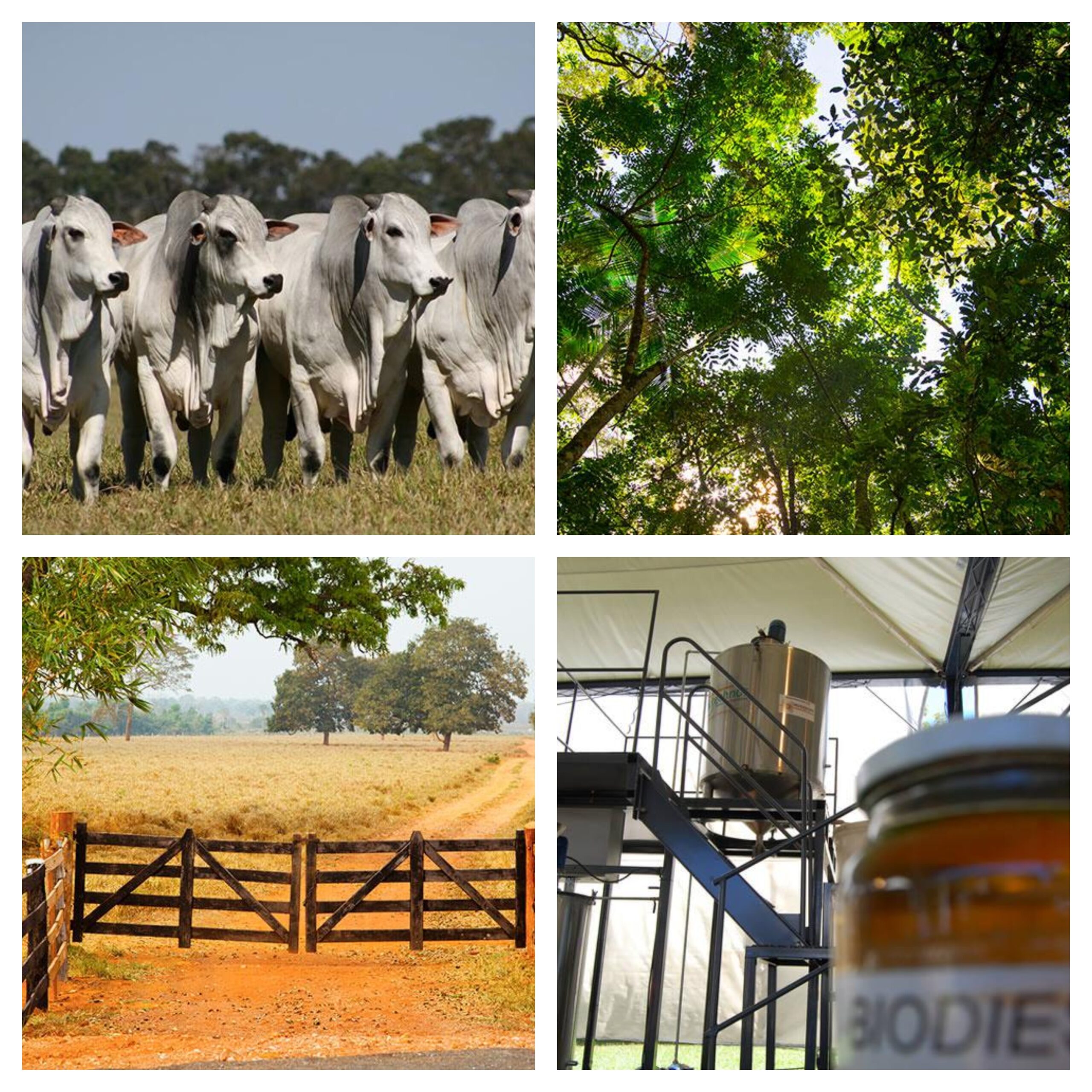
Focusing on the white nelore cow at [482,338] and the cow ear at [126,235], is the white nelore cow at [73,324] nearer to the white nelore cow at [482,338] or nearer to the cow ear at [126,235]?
the cow ear at [126,235]

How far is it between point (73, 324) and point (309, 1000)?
81.9 inches

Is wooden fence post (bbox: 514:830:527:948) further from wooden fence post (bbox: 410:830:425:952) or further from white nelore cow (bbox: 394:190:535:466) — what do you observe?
white nelore cow (bbox: 394:190:535:466)

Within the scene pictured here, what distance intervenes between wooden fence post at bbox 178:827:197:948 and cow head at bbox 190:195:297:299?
178 centimetres

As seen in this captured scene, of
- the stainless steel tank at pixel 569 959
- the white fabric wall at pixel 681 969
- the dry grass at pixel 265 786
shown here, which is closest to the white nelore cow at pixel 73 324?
the dry grass at pixel 265 786

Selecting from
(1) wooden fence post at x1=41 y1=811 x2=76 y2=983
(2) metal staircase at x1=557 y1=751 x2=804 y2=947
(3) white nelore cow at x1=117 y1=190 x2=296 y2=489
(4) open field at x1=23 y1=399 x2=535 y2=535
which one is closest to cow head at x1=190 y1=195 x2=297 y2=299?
(3) white nelore cow at x1=117 y1=190 x2=296 y2=489

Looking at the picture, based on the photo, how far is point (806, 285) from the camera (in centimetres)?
414

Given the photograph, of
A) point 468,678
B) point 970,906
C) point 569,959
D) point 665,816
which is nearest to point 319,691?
point 468,678

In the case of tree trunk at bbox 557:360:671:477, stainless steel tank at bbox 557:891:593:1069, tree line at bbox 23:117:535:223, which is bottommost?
stainless steel tank at bbox 557:891:593:1069

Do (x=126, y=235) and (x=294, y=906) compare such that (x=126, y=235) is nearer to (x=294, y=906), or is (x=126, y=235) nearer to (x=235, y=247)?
(x=235, y=247)

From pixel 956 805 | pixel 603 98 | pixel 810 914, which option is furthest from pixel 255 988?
pixel 956 805

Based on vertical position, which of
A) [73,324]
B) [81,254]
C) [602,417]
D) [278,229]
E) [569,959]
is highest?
[278,229]

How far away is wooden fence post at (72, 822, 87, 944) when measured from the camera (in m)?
3.93

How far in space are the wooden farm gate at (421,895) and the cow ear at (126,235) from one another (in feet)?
6.34

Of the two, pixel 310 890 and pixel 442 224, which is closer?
pixel 442 224
